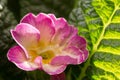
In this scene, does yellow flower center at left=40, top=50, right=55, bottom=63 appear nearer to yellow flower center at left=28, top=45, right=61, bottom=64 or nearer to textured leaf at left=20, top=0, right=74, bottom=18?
yellow flower center at left=28, top=45, right=61, bottom=64

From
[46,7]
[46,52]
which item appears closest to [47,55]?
[46,52]

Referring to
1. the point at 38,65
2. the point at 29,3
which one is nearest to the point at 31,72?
the point at 38,65

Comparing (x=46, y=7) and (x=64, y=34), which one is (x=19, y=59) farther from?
(x=46, y=7)

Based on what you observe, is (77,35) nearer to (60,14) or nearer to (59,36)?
(59,36)

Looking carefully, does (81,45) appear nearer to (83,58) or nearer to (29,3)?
(83,58)

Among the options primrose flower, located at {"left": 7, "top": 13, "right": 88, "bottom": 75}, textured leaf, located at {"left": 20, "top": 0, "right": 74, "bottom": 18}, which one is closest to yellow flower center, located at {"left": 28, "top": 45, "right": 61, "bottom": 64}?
primrose flower, located at {"left": 7, "top": 13, "right": 88, "bottom": 75}

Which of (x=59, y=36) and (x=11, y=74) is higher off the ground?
(x=59, y=36)

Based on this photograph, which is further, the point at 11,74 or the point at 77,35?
the point at 11,74
